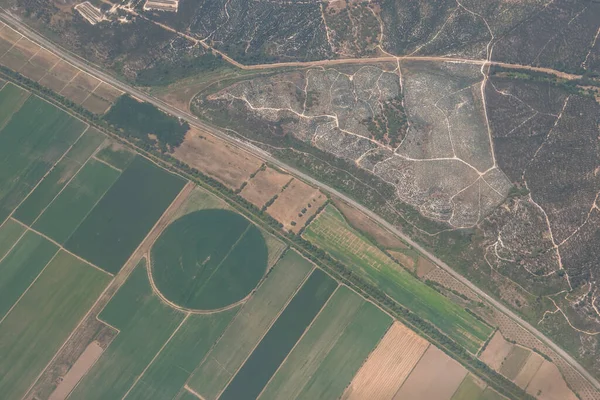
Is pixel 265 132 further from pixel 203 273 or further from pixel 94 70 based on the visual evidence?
pixel 94 70

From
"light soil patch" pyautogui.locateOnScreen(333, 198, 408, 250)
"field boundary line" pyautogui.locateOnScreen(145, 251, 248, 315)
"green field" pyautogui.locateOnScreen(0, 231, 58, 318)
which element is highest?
"light soil patch" pyautogui.locateOnScreen(333, 198, 408, 250)

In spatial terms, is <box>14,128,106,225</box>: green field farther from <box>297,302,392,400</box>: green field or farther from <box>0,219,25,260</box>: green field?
<box>297,302,392,400</box>: green field

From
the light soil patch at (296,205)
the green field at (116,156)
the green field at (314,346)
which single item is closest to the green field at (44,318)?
the green field at (116,156)

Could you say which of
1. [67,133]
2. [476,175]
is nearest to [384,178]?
[476,175]

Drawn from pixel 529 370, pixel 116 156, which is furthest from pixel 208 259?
pixel 529 370

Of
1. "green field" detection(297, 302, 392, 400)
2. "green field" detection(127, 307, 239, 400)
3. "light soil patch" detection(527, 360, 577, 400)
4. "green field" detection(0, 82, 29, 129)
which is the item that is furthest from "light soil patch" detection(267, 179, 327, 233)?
"green field" detection(0, 82, 29, 129)
